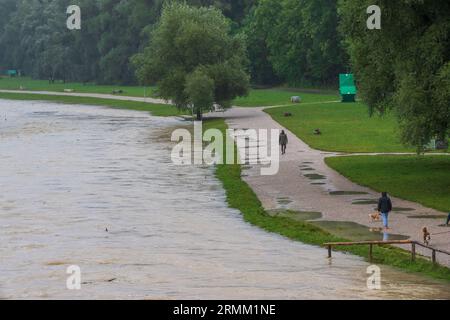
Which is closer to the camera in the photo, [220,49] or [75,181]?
[75,181]

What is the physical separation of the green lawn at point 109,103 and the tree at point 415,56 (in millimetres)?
73349

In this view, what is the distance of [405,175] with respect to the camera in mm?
55250

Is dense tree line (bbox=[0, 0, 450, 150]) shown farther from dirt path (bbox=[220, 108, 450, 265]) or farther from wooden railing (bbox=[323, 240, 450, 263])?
wooden railing (bbox=[323, 240, 450, 263])

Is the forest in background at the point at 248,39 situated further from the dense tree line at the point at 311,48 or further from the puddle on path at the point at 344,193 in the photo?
the puddle on path at the point at 344,193

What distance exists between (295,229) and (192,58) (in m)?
71.1

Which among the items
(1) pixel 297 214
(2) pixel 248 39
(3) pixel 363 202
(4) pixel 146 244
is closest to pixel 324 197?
(3) pixel 363 202

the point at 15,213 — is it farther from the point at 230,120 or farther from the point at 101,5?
the point at 101,5

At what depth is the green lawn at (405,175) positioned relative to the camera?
4800 centimetres

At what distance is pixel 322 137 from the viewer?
81250 mm

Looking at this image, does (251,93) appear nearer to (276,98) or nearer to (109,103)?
(276,98)

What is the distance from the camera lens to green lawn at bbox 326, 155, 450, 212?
48.0 meters

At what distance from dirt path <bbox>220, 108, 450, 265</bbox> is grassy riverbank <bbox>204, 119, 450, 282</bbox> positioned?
27.5 inches

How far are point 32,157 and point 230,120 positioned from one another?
3323 cm
